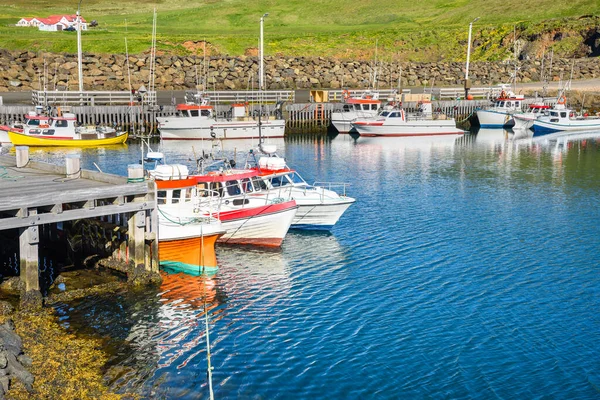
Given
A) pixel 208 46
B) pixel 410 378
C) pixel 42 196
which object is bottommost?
pixel 410 378

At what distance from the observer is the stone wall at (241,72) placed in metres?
87.2

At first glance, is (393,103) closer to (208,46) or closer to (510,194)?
(510,194)

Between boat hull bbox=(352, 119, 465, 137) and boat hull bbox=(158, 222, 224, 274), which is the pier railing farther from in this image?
boat hull bbox=(158, 222, 224, 274)

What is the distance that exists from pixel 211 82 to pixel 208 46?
18.7 metres

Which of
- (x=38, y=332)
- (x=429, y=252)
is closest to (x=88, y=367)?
(x=38, y=332)

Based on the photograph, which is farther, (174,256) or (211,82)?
(211,82)

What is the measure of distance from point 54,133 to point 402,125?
31.4 metres

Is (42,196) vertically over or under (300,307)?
over

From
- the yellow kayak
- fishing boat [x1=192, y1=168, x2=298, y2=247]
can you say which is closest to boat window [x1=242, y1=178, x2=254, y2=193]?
fishing boat [x1=192, y1=168, x2=298, y2=247]

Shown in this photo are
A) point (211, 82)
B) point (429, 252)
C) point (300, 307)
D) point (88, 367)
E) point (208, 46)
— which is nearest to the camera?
point (88, 367)

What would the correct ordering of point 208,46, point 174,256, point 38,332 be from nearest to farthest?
point 38,332 → point 174,256 → point 208,46

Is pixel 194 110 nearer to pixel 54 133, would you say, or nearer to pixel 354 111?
pixel 54 133

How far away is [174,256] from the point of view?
29.4m

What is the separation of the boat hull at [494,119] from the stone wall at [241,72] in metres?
15.5
